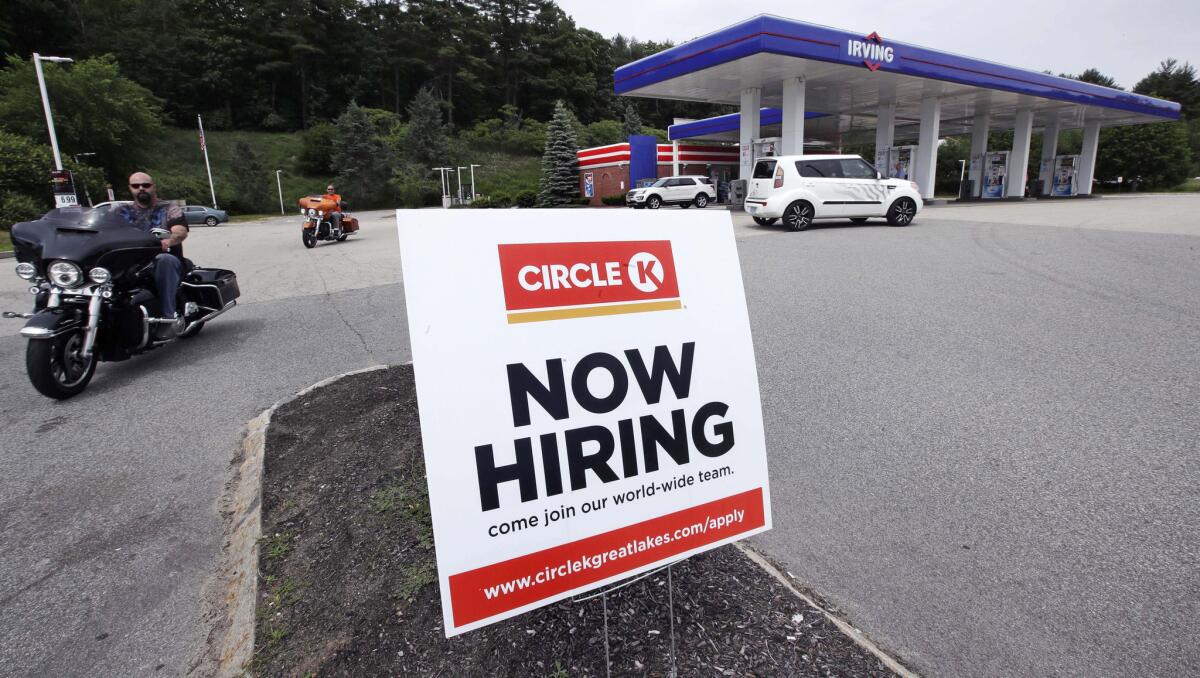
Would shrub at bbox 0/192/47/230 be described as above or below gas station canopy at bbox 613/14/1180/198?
below

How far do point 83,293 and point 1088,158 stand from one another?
44.1m

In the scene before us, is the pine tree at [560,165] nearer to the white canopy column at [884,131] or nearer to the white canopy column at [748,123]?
the white canopy column at [748,123]

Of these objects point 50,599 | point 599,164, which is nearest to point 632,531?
point 50,599

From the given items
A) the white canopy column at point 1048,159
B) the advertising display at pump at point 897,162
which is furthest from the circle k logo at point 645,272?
the white canopy column at point 1048,159

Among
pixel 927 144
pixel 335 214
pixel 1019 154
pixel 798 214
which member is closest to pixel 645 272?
pixel 798 214

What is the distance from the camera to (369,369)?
16.4ft

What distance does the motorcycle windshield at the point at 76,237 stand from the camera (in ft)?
16.6

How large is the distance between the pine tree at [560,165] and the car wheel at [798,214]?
2865cm

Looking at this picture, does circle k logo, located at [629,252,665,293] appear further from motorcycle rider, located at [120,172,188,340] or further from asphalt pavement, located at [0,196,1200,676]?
motorcycle rider, located at [120,172,188,340]

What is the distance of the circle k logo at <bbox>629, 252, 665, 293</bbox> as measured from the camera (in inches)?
74.7

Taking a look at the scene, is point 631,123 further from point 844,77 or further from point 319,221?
point 319,221

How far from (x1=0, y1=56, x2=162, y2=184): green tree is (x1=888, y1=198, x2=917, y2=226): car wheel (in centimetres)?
4614

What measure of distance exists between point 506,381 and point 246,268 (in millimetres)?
13109

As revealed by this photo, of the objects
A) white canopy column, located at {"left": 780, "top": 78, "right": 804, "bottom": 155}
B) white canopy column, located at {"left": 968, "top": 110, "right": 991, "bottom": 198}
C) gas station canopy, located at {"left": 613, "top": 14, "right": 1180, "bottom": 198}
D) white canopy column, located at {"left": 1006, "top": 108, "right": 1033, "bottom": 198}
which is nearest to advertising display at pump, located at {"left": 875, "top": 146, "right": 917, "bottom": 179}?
gas station canopy, located at {"left": 613, "top": 14, "right": 1180, "bottom": 198}
